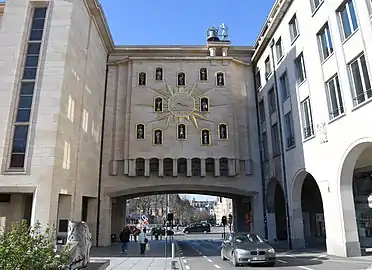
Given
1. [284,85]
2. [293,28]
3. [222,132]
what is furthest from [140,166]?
[293,28]

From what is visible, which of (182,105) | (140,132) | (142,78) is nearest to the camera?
(140,132)

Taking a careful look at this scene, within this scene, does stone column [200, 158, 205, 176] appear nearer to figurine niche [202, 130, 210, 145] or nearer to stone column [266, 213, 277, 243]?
figurine niche [202, 130, 210, 145]

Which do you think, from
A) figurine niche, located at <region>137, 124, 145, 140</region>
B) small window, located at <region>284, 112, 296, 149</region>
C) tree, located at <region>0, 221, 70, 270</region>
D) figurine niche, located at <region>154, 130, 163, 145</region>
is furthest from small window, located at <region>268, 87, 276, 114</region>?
tree, located at <region>0, 221, 70, 270</region>

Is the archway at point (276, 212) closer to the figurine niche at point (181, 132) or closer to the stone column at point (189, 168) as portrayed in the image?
the stone column at point (189, 168)

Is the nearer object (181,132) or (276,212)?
(181,132)

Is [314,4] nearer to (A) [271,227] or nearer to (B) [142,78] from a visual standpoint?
(B) [142,78]

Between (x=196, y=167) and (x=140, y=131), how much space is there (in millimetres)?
5964

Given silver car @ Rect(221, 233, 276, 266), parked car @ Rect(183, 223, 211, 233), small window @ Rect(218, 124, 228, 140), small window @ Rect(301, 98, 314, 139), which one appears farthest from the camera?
parked car @ Rect(183, 223, 211, 233)

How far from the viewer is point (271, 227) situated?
26266 mm

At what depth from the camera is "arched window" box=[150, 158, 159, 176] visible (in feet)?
90.6

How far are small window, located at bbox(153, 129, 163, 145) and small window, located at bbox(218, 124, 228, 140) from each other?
5.23m

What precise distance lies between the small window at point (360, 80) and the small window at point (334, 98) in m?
1.38

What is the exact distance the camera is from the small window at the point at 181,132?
2827 cm

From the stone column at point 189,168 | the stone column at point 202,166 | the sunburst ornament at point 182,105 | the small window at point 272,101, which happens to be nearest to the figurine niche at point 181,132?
the sunburst ornament at point 182,105
